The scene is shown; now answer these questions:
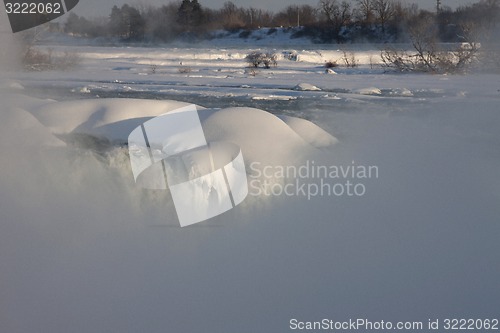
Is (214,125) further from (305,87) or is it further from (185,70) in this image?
(185,70)

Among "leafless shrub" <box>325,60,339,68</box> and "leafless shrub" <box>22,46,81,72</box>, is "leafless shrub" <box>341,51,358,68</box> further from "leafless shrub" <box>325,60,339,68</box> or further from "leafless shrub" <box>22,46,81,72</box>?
"leafless shrub" <box>22,46,81,72</box>

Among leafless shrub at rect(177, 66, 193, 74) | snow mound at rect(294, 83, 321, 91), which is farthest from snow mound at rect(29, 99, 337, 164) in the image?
leafless shrub at rect(177, 66, 193, 74)

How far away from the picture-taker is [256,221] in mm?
3539

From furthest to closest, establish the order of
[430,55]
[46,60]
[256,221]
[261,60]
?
1. [261,60]
2. [46,60]
3. [430,55]
4. [256,221]

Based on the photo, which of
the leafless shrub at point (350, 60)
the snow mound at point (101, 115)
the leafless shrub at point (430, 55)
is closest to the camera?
the snow mound at point (101, 115)

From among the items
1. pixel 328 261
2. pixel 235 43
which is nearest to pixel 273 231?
pixel 328 261

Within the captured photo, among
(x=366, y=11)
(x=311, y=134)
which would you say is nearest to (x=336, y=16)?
(x=366, y=11)

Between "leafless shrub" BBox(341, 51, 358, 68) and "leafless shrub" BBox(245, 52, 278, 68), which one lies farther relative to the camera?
"leafless shrub" BBox(245, 52, 278, 68)

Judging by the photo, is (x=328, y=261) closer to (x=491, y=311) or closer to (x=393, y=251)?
(x=393, y=251)

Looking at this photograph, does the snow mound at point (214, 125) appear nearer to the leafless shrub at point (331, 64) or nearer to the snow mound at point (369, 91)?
the snow mound at point (369, 91)

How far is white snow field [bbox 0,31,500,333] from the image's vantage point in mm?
2859

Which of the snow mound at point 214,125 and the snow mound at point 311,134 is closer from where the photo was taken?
the snow mound at point 214,125

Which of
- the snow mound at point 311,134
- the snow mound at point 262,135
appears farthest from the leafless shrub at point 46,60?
the snow mound at point 311,134

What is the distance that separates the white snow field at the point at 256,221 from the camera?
286 centimetres
